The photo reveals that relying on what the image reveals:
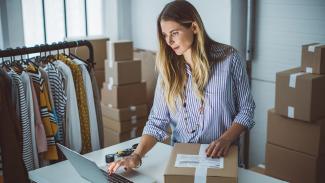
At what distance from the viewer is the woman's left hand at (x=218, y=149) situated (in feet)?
5.46

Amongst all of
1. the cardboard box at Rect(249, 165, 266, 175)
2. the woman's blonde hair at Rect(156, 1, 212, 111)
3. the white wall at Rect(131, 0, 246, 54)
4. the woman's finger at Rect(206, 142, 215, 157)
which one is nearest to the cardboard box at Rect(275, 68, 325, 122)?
the cardboard box at Rect(249, 165, 266, 175)

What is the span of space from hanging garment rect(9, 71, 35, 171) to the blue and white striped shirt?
0.61m

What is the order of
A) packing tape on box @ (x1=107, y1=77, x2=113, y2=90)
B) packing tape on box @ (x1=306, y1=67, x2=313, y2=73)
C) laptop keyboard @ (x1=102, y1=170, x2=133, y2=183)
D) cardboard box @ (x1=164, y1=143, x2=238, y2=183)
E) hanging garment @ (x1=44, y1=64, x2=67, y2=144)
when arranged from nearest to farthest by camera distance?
1. cardboard box @ (x1=164, y1=143, x2=238, y2=183)
2. laptop keyboard @ (x1=102, y1=170, x2=133, y2=183)
3. hanging garment @ (x1=44, y1=64, x2=67, y2=144)
4. packing tape on box @ (x1=306, y1=67, x2=313, y2=73)
5. packing tape on box @ (x1=107, y1=77, x2=113, y2=90)

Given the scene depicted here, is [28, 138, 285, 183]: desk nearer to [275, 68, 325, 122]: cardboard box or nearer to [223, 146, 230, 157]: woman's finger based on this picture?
[223, 146, 230, 157]: woman's finger

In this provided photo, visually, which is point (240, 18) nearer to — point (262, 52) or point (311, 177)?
point (262, 52)

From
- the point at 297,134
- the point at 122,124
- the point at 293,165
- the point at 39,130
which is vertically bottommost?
the point at 293,165

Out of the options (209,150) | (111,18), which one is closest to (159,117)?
(209,150)

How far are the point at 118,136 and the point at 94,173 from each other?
2087 millimetres

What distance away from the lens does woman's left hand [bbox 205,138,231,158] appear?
1.66m

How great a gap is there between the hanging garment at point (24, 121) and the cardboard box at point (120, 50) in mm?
1587

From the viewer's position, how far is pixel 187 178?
1.48 m

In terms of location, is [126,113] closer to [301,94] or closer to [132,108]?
[132,108]

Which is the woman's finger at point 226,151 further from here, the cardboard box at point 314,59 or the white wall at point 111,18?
the white wall at point 111,18

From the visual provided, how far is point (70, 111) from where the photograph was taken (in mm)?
2355
